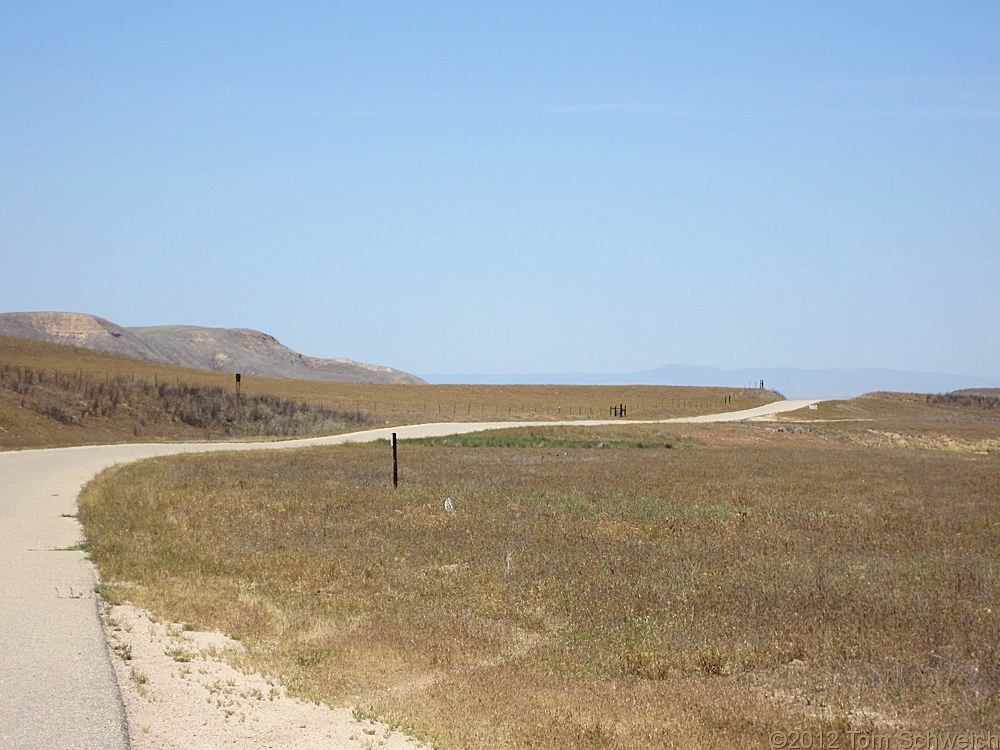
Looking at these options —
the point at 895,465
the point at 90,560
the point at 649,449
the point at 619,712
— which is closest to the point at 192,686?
the point at 619,712

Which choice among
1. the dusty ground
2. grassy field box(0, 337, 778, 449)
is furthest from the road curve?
grassy field box(0, 337, 778, 449)

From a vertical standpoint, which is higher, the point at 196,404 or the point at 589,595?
the point at 196,404

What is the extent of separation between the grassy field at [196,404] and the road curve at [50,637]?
2404cm

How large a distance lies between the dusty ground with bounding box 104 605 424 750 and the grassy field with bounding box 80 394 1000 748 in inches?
12.1

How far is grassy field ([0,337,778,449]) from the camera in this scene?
49188 mm

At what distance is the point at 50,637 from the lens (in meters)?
9.70

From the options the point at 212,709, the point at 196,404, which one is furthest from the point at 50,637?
the point at 196,404

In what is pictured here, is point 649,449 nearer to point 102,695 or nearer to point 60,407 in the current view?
point 60,407

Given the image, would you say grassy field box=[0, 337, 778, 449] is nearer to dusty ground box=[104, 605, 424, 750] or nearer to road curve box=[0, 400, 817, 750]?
road curve box=[0, 400, 817, 750]

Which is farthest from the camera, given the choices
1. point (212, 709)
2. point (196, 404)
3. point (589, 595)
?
point (196, 404)

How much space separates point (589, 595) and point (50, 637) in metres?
6.14

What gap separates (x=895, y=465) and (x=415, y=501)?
19437mm

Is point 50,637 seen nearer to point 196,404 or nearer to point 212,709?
point 212,709

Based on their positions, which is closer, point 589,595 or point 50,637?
point 50,637
